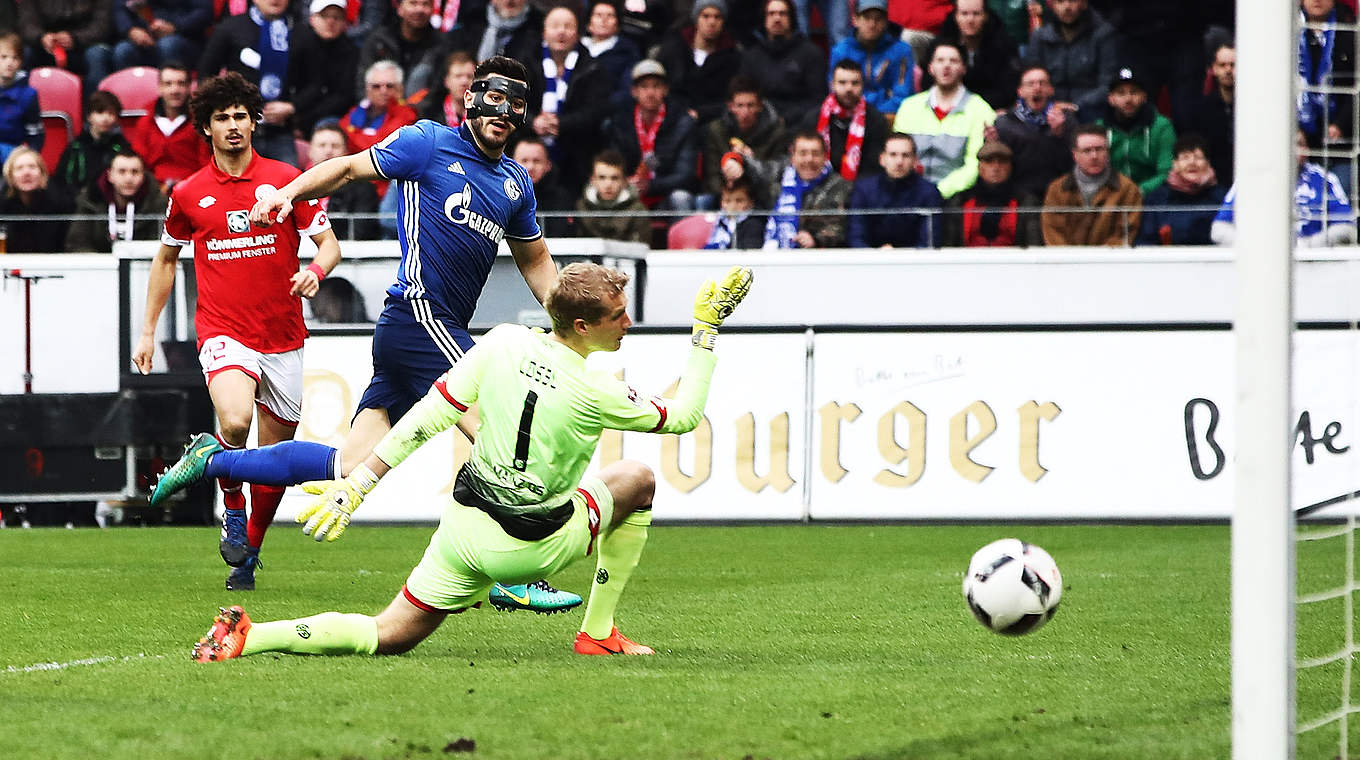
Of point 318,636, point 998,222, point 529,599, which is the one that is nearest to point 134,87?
point 998,222

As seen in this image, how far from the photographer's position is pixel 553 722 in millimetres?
5129

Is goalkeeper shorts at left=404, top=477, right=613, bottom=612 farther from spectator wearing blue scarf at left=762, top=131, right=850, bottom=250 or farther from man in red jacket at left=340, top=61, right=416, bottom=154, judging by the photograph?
man in red jacket at left=340, top=61, right=416, bottom=154

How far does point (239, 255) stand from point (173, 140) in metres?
7.22

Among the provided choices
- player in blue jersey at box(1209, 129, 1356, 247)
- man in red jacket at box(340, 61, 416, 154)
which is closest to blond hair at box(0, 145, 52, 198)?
man in red jacket at box(340, 61, 416, 154)

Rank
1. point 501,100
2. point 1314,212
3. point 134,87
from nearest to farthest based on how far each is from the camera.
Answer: point 1314,212 < point 501,100 < point 134,87

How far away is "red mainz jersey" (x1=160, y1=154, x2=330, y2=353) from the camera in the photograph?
8852 mm

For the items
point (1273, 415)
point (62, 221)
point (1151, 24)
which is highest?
point (1151, 24)

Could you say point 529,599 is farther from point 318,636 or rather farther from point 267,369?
point 267,369

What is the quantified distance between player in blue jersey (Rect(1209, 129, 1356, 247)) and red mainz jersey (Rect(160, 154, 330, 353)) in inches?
176

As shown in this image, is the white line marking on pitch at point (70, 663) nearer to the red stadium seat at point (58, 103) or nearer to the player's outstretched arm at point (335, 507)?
the player's outstretched arm at point (335, 507)

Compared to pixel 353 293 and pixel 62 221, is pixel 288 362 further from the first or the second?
pixel 62 221

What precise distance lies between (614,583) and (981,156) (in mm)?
8701

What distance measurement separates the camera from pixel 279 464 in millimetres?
7449

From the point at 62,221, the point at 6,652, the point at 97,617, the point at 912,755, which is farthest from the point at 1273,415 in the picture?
the point at 62,221
